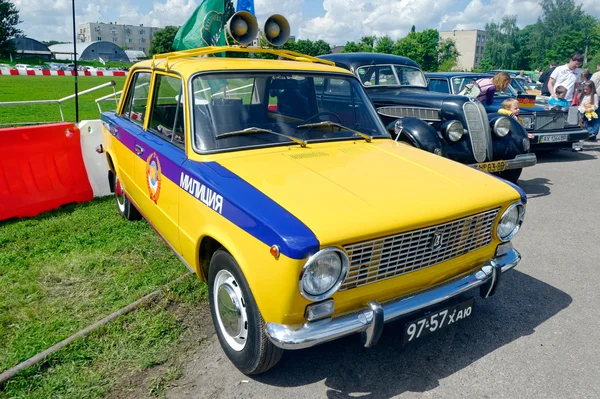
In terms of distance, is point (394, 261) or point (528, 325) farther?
point (528, 325)

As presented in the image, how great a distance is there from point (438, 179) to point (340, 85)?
1518mm

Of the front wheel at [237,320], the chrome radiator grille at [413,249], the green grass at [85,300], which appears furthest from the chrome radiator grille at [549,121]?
the front wheel at [237,320]

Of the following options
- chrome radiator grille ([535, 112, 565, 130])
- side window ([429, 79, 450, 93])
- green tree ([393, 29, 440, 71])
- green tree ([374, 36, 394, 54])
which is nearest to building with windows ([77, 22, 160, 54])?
green tree ([374, 36, 394, 54])

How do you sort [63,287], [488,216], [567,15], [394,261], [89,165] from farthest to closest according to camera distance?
[567,15] < [89,165] < [63,287] < [488,216] < [394,261]

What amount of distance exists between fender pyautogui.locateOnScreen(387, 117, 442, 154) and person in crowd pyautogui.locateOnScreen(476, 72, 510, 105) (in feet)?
9.73

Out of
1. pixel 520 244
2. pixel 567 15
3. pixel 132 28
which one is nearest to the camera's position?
pixel 520 244

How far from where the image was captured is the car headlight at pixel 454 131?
240 inches

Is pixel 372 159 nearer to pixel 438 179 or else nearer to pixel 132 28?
pixel 438 179

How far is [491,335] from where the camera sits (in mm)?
3252

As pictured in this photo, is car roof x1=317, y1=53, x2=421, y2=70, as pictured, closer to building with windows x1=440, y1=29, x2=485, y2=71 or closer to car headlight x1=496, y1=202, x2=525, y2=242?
car headlight x1=496, y1=202, x2=525, y2=242

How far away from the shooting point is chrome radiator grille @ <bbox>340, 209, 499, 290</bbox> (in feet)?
7.90

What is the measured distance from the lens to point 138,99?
14.9ft

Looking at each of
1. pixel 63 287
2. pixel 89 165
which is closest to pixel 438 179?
pixel 63 287

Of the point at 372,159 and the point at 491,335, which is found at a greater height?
the point at 372,159
